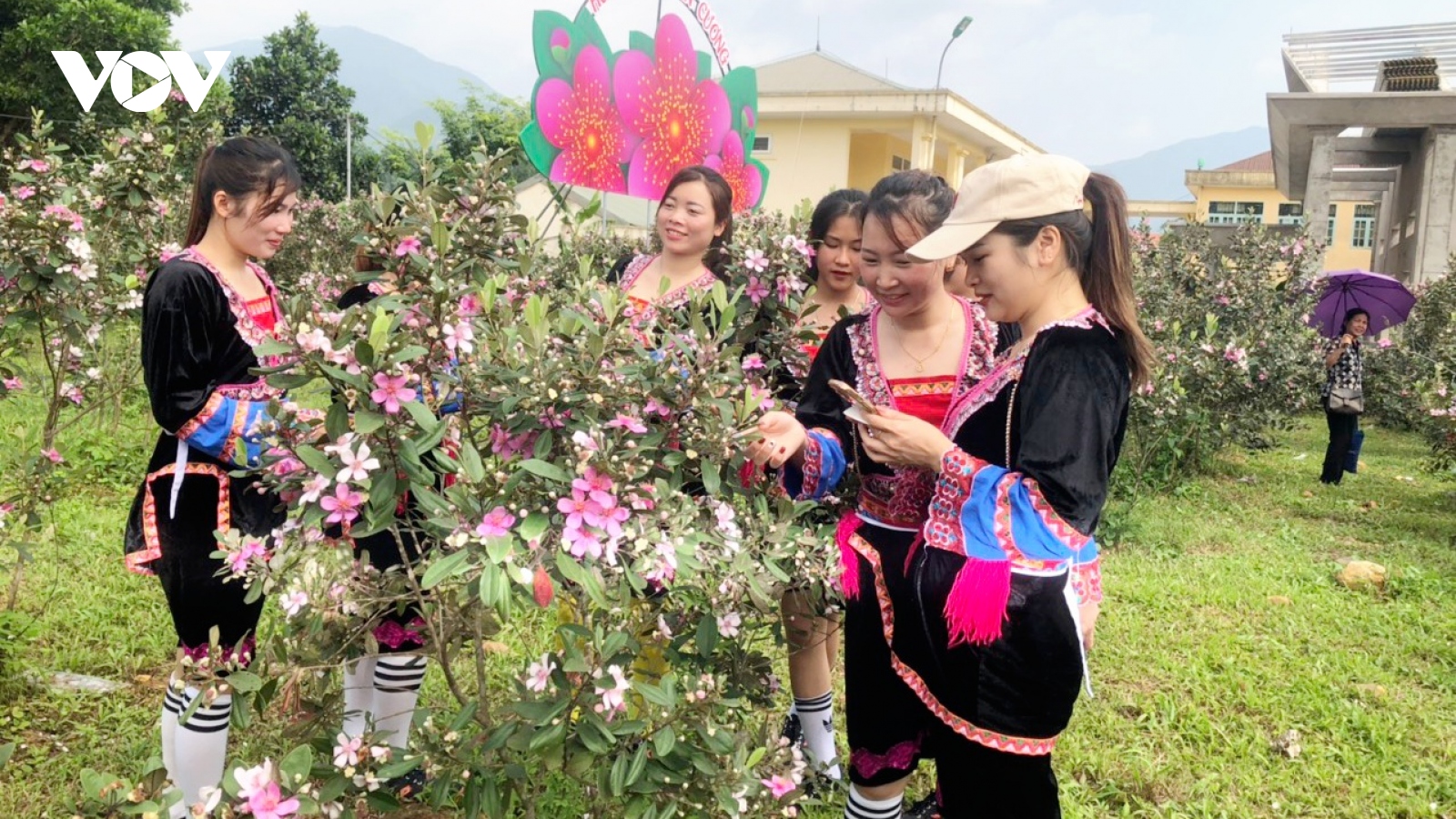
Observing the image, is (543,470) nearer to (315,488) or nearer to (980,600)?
(315,488)

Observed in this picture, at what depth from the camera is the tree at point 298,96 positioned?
23.6 m

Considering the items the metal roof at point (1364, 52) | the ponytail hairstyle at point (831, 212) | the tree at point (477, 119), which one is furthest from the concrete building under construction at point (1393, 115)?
the tree at point (477, 119)

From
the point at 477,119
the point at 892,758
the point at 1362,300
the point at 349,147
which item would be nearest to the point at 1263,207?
the point at 477,119

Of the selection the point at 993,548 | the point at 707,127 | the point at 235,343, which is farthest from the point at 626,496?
the point at 707,127

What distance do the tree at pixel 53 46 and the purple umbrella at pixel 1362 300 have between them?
59.8ft

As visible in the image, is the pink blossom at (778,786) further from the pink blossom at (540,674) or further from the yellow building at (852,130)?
the yellow building at (852,130)

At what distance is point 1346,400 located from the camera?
24.1ft

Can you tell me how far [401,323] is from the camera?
5.34 ft

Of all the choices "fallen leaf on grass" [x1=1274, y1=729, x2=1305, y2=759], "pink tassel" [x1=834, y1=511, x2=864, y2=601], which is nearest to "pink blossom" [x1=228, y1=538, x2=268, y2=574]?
"pink tassel" [x1=834, y1=511, x2=864, y2=601]

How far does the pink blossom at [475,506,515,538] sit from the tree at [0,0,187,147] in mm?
19265

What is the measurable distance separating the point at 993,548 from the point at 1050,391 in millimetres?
275

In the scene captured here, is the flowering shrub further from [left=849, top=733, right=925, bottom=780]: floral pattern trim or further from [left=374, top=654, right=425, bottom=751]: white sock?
[left=374, top=654, right=425, bottom=751]: white sock

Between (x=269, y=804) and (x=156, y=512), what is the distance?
3.41ft

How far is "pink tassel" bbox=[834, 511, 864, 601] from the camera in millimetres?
2051
